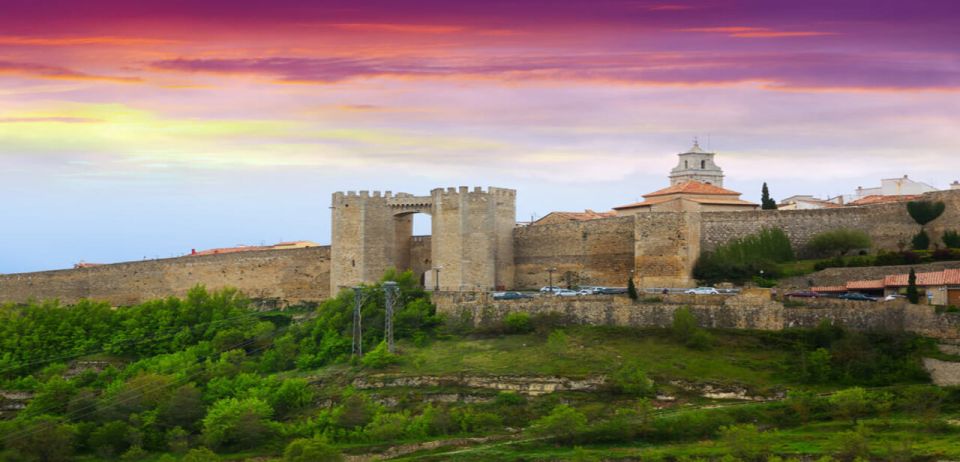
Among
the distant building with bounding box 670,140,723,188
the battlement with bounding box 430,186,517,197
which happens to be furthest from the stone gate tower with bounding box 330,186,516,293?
the distant building with bounding box 670,140,723,188

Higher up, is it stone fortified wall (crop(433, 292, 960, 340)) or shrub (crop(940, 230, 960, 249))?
shrub (crop(940, 230, 960, 249))

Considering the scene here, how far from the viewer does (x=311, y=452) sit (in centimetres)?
3962

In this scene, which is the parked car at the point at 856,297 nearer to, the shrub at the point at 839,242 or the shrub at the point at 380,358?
the shrub at the point at 839,242

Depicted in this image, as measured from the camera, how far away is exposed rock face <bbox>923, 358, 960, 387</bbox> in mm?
40094

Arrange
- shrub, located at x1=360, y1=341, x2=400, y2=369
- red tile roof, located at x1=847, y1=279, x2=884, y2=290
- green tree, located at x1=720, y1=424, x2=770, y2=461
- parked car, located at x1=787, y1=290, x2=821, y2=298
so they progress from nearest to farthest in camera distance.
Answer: green tree, located at x1=720, y1=424, x2=770, y2=461 → parked car, located at x1=787, y1=290, x2=821, y2=298 → red tile roof, located at x1=847, y1=279, x2=884, y2=290 → shrub, located at x1=360, y1=341, x2=400, y2=369

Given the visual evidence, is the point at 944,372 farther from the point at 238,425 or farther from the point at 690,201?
the point at 238,425

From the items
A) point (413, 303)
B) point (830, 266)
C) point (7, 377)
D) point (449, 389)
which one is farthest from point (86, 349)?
point (830, 266)

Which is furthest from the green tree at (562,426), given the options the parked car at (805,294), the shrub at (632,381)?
the parked car at (805,294)

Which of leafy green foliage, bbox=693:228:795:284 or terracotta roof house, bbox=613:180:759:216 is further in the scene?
terracotta roof house, bbox=613:180:759:216

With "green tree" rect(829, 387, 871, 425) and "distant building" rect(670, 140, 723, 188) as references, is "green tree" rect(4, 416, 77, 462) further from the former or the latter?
"distant building" rect(670, 140, 723, 188)

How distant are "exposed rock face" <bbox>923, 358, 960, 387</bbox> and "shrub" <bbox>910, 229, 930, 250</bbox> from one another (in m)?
9.78

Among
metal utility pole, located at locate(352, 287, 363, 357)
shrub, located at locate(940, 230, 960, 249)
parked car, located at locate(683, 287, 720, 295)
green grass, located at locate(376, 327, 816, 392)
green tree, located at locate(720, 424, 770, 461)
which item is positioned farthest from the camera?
shrub, located at locate(940, 230, 960, 249)

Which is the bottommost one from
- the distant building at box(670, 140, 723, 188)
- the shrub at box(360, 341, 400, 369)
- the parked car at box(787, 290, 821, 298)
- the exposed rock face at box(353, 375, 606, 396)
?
the exposed rock face at box(353, 375, 606, 396)

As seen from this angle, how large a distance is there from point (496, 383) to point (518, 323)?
3603mm
